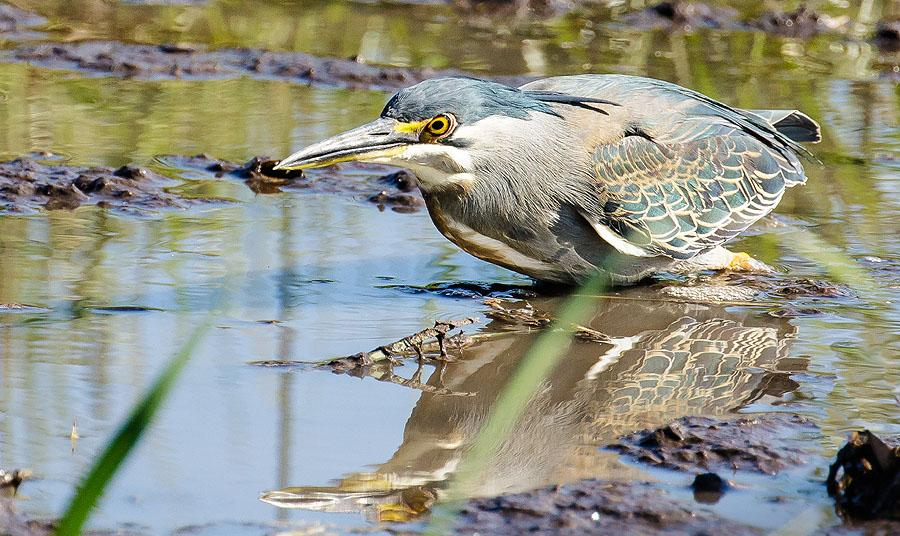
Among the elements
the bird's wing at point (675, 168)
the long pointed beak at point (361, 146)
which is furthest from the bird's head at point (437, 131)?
the bird's wing at point (675, 168)

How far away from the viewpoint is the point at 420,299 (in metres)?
5.52

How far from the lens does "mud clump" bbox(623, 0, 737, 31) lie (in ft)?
37.2

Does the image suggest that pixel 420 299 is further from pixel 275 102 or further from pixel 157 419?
pixel 275 102

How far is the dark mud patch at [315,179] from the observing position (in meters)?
6.90

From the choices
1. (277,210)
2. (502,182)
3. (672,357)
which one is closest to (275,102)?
(277,210)

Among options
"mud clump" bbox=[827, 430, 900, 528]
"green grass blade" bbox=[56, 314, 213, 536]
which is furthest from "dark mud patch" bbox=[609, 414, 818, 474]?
"green grass blade" bbox=[56, 314, 213, 536]

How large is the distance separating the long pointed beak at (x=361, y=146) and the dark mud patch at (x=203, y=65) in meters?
3.94

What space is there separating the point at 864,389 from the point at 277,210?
3147mm

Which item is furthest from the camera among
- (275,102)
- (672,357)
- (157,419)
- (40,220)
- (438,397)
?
(275,102)

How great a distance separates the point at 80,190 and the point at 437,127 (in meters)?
2.25

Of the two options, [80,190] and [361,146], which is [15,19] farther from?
[361,146]

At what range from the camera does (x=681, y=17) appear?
11.4 meters

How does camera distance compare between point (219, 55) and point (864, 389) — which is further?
point (219, 55)

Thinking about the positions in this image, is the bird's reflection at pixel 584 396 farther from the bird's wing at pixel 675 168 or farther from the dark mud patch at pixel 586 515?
the bird's wing at pixel 675 168
